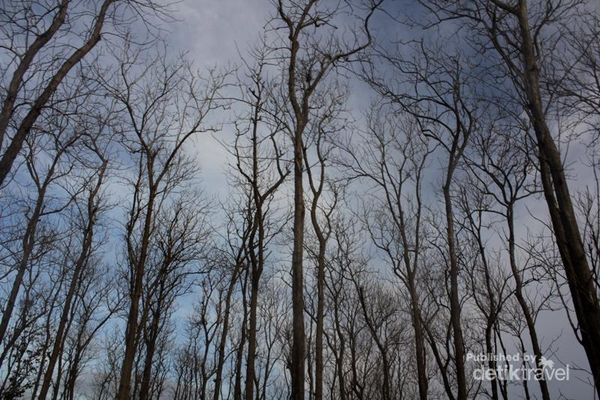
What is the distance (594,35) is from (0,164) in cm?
785

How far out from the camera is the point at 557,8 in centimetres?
583

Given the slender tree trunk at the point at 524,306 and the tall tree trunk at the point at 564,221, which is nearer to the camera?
the tall tree trunk at the point at 564,221

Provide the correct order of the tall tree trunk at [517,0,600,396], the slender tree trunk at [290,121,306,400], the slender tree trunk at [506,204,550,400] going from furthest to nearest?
1. the slender tree trunk at [506,204,550,400]
2. the slender tree trunk at [290,121,306,400]
3. the tall tree trunk at [517,0,600,396]

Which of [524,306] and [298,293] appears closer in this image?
[298,293]

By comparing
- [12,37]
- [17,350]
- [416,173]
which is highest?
[416,173]

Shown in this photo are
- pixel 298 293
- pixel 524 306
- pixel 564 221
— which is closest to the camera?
pixel 564 221

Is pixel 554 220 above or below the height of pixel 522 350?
above

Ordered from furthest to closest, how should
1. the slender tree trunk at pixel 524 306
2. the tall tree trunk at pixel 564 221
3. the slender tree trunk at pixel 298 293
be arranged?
the slender tree trunk at pixel 524 306
the slender tree trunk at pixel 298 293
the tall tree trunk at pixel 564 221

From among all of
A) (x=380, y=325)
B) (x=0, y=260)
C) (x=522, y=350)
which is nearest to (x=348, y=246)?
(x=380, y=325)

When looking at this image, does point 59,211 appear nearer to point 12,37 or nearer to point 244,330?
point 12,37

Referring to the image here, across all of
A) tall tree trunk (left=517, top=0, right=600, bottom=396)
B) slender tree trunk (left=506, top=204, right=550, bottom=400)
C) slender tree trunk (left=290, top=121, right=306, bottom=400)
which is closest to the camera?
tall tree trunk (left=517, top=0, right=600, bottom=396)

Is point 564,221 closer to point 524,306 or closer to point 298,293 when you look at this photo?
point 298,293

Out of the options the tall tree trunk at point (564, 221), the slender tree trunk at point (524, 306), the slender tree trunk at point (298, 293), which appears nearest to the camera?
the tall tree trunk at point (564, 221)

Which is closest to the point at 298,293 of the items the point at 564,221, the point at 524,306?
the point at 564,221
